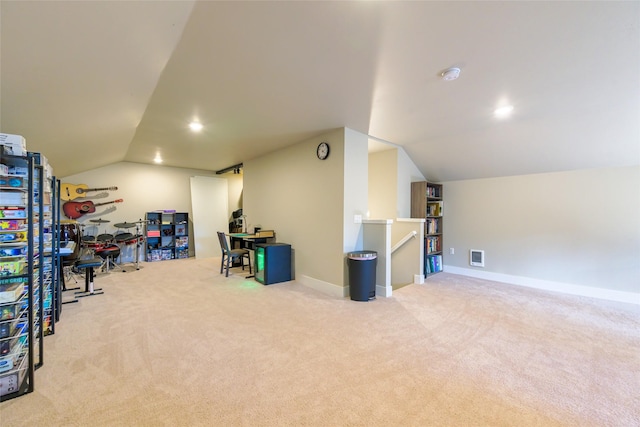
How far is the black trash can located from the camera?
3.55 m

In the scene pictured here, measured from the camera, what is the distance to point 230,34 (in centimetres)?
179

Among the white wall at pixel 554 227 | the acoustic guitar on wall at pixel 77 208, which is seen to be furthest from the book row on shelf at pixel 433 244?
the acoustic guitar on wall at pixel 77 208

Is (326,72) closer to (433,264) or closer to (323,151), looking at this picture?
(323,151)

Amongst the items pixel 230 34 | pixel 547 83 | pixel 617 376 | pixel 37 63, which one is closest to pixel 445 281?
pixel 617 376

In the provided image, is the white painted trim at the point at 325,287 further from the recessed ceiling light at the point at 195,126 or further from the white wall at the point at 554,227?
the white wall at the point at 554,227

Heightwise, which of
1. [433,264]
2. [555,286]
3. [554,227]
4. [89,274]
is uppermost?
[554,227]

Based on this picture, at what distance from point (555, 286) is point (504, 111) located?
3177 millimetres

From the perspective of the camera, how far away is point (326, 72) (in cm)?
228

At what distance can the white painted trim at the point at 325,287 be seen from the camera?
377cm

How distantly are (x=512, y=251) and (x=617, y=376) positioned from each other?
10.0ft

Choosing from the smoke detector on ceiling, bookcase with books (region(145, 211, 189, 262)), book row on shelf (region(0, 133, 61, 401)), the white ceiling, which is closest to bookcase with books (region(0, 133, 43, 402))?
book row on shelf (region(0, 133, 61, 401))

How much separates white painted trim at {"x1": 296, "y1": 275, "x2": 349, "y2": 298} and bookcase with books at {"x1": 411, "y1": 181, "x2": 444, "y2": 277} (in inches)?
83.3

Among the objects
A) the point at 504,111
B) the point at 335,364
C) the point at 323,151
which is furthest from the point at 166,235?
the point at 504,111

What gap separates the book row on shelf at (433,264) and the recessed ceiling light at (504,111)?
2853 millimetres
